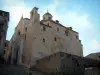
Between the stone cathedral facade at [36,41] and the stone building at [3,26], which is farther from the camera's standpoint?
the stone cathedral facade at [36,41]

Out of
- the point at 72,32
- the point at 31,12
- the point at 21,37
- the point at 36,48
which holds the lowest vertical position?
the point at 36,48

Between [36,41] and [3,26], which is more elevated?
[3,26]

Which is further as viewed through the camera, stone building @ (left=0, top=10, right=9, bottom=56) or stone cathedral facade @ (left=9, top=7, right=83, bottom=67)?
stone cathedral facade @ (left=9, top=7, right=83, bottom=67)

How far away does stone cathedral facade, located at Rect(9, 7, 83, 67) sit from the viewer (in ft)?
105

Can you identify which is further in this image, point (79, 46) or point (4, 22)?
point (79, 46)

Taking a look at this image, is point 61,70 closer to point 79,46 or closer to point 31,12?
point 31,12

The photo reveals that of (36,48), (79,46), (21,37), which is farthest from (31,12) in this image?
(79,46)

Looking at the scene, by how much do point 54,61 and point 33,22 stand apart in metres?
15.1

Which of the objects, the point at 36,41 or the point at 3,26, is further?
the point at 36,41

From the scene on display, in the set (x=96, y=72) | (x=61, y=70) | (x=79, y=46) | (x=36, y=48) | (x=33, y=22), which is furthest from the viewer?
(x=79, y=46)

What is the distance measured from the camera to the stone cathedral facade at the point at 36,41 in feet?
105

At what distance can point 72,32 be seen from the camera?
4325cm

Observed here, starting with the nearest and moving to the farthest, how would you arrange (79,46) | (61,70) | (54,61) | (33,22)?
(61,70) → (54,61) → (33,22) → (79,46)

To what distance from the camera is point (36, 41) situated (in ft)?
108
